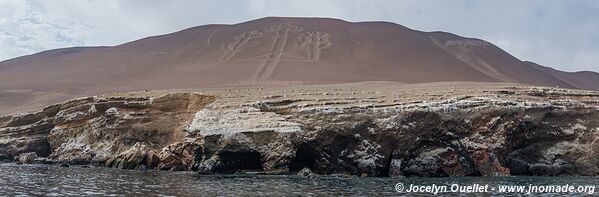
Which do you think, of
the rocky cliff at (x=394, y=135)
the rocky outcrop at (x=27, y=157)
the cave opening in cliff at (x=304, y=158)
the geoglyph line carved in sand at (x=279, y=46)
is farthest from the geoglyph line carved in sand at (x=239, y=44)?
the cave opening in cliff at (x=304, y=158)

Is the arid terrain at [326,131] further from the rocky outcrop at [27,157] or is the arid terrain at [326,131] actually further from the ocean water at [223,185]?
the ocean water at [223,185]

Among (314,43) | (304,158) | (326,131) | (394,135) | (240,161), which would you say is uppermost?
(314,43)

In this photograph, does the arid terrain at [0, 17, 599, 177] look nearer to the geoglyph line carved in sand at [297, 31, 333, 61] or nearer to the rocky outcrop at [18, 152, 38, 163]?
the rocky outcrop at [18, 152, 38, 163]

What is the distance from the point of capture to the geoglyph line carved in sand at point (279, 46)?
288 feet

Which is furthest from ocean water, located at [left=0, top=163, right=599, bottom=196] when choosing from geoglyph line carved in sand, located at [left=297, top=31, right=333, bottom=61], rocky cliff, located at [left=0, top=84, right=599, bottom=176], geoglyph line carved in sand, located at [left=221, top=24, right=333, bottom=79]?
geoglyph line carved in sand, located at [left=297, top=31, right=333, bottom=61]

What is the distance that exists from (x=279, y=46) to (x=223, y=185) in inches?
2809

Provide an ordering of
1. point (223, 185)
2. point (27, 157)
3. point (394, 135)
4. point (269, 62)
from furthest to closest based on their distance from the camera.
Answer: point (269, 62), point (27, 157), point (394, 135), point (223, 185)

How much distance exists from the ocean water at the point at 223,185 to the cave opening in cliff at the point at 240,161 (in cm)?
265

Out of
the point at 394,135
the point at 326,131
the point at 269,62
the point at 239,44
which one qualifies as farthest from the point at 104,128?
the point at 239,44

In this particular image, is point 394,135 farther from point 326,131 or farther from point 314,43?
point 314,43

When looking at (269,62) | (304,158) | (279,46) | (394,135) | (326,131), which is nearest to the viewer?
(394,135)

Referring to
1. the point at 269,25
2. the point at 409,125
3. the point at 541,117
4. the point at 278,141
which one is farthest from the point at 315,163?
the point at 269,25

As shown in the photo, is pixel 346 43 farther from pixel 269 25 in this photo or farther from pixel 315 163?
pixel 315 163

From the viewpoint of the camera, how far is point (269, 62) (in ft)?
286
